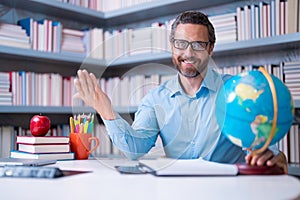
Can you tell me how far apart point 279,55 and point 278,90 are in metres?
1.84

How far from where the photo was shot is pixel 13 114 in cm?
298

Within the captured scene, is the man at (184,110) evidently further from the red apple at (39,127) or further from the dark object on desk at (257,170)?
the red apple at (39,127)

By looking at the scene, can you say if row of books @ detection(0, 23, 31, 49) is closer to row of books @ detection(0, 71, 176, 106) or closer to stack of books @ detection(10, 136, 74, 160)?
row of books @ detection(0, 71, 176, 106)

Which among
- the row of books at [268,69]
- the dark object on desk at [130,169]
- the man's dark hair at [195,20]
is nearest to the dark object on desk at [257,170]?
the dark object on desk at [130,169]

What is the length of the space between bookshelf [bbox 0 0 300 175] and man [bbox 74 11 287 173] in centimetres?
110

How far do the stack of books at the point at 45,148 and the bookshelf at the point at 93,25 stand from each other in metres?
1.04

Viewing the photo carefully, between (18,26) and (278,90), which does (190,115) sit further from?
(18,26)

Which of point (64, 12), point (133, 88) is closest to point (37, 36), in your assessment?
point (64, 12)

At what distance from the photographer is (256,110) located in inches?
39.1

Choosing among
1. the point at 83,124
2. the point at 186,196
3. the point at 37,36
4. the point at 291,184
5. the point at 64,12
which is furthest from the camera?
the point at 64,12

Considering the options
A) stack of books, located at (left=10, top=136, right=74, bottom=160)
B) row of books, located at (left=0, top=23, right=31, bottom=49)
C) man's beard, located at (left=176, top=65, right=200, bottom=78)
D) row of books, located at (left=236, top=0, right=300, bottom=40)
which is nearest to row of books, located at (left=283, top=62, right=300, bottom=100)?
row of books, located at (left=236, top=0, right=300, bottom=40)

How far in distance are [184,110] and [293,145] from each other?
4.14 feet

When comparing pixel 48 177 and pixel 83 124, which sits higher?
pixel 83 124

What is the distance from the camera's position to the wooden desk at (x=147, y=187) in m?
0.80
